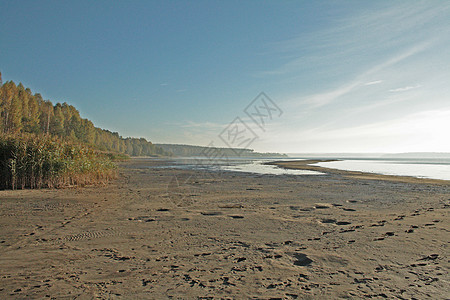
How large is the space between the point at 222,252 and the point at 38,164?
1252cm

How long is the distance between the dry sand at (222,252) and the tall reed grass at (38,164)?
14.8 feet

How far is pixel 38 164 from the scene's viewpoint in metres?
13.1

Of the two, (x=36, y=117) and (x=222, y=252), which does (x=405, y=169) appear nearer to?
(x=222, y=252)

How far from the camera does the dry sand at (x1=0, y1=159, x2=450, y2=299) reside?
3.42 metres

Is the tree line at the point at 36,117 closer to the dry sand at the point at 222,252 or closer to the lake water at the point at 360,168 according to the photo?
the lake water at the point at 360,168

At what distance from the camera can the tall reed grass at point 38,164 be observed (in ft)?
41.7

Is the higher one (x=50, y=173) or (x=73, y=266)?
(x=50, y=173)

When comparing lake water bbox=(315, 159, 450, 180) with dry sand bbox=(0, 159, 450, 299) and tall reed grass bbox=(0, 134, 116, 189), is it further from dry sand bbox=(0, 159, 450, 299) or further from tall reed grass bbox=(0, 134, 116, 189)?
tall reed grass bbox=(0, 134, 116, 189)

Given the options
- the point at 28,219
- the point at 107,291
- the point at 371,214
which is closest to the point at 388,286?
the point at 107,291

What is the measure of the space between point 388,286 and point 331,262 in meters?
0.93

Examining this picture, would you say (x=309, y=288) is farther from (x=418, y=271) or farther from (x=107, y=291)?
(x=107, y=291)

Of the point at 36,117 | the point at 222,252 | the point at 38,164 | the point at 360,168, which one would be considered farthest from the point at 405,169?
the point at 36,117

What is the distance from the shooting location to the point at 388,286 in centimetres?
350

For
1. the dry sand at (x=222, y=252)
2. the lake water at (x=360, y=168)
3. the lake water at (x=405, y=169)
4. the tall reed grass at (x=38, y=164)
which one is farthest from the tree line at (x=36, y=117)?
the lake water at (x=405, y=169)
